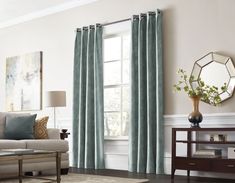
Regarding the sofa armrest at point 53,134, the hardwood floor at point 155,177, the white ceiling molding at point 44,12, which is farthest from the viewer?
the white ceiling molding at point 44,12

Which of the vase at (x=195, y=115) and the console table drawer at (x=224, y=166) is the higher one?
the vase at (x=195, y=115)

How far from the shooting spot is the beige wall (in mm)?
5496

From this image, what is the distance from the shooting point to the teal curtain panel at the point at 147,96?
19.1 feet

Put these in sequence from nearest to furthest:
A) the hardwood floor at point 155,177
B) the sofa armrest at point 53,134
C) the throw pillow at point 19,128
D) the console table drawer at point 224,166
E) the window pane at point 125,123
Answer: the console table drawer at point 224,166 < the hardwood floor at point 155,177 < the throw pillow at point 19,128 < the sofa armrest at point 53,134 < the window pane at point 125,123

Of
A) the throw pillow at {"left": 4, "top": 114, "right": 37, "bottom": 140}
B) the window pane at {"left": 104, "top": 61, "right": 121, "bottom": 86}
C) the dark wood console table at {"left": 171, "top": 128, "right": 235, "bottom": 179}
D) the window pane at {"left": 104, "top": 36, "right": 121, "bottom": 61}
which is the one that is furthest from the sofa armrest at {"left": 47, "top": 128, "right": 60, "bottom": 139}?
the dark wood console table at {"left": 171, "top": 128, "right": 235, "bottom": 179}

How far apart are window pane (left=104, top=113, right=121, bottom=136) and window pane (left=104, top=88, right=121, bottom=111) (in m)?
0.12

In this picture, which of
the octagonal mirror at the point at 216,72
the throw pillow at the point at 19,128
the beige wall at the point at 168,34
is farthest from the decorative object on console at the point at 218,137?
the throw pillow at the point at 19,128

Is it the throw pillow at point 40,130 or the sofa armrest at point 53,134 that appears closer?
the throw pillow at point 40,130

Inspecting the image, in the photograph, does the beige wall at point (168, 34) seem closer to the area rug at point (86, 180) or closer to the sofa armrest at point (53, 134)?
the sofa armrest at point (53, 134)

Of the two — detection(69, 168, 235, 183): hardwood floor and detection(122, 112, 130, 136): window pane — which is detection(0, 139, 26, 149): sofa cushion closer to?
detection(69, 168, 235, 183): hardwood floor

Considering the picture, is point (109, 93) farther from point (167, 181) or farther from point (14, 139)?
point (167, 181)

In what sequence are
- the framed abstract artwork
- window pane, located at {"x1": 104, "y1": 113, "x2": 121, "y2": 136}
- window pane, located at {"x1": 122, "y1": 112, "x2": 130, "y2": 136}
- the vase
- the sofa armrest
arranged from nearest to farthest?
the vase, the sofa armrest, window pane, located at {"x1": 122, "y1": 112, "x2": 130, "y2": 136}, window pane, located at {"x1": 104, "y1": 113, "x2": 121, "y2": 136}, the framed abstract artwork

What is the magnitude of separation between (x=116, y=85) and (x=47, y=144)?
1715mm

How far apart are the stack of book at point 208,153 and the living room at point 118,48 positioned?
0.21 m
